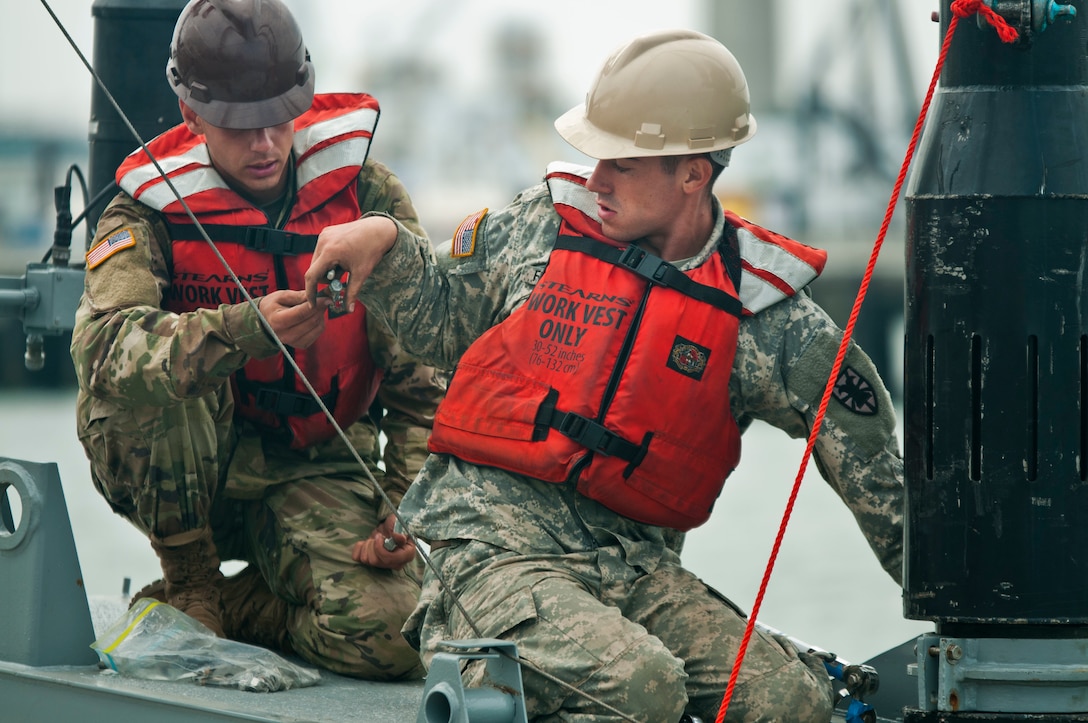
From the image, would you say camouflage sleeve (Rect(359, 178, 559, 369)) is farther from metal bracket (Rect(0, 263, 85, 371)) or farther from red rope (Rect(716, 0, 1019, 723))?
metal bracket (Rect(0, 263, 85, 371))

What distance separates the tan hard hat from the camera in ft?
10.3

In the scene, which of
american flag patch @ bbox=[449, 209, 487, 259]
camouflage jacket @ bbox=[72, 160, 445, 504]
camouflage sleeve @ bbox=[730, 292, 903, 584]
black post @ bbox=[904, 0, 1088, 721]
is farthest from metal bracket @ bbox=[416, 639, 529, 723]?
camouflage jacket @ bbox=[72, 160, 445, 504]

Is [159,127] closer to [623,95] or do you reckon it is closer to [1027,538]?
[623,95]

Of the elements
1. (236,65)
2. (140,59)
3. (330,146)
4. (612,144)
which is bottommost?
(612,144)

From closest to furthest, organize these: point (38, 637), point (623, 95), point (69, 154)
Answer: point (623, 95), point (38, 637), point (69, 154)

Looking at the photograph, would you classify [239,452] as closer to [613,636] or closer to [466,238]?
[466,238]

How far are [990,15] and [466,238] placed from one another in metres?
1.16

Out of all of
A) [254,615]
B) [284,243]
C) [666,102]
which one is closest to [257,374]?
[284,243]

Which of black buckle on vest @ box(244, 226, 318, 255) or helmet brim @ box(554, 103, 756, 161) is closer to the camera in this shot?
helmet brim @ box(554, 103, 756, 161)

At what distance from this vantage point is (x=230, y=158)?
3836mm

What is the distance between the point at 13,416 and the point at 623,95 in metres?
20.6

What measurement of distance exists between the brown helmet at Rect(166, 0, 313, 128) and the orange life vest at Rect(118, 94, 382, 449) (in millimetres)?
131

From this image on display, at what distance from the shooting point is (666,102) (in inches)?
124

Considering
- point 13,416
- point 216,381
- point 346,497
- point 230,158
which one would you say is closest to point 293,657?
point 346,497
